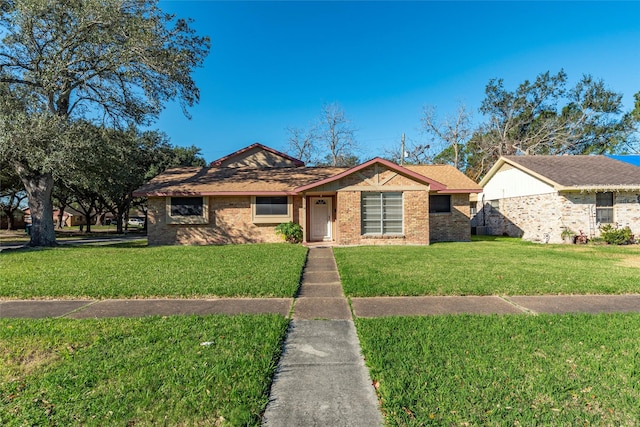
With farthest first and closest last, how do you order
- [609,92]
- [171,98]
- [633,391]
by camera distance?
[609,92] → [171,98] → [633,391]

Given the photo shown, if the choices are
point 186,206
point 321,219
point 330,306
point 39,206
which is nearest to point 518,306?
point 330,306

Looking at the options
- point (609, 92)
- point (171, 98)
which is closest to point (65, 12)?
point (171, 98)

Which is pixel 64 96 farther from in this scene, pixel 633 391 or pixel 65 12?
pixel 633 391

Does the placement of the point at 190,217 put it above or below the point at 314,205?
below

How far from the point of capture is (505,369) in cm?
296

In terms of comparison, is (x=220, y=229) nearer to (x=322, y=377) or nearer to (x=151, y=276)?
(x=151, y=276)

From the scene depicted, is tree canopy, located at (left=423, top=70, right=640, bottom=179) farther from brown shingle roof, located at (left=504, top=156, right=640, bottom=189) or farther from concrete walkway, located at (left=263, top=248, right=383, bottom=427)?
concrete walkway, located at (left=263, top=248, right=383, bottom=427)

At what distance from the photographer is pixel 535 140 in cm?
3275

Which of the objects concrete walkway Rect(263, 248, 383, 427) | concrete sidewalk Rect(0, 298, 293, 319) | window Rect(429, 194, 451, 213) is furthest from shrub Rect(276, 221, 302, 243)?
concrete walkway Rect(263, 248, 383, 427)

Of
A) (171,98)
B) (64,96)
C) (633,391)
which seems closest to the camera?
(633,391)

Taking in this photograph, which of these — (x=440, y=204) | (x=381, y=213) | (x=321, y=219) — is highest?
(x=440, y=204)

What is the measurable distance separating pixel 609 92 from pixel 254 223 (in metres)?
38.6

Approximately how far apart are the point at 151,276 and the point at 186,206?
8.43 meters

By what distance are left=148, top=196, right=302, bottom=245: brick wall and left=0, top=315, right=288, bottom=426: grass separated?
34.5 feet
